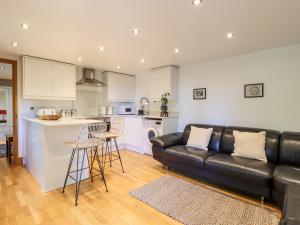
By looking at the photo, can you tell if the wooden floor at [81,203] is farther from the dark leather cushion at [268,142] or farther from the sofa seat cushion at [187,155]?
the dark leather cushion at [268,142]

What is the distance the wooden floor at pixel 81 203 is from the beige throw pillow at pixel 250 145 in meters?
0.66

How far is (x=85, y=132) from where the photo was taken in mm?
2814

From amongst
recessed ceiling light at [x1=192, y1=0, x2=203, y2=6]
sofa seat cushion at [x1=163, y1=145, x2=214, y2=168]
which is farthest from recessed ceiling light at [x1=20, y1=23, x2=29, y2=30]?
sofa seat cushion at [x1=163, y1=145, x2=214, y2=168]

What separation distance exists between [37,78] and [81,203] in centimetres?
284

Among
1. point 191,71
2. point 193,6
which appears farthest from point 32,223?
point 191,71

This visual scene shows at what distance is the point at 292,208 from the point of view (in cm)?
128

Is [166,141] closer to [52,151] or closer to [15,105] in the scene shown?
[52,151]

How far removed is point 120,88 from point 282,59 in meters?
4.01

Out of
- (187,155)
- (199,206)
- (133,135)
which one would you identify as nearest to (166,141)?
(187,155)

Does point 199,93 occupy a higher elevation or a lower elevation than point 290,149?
higher

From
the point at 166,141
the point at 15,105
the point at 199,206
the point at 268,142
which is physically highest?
the point at 15,105

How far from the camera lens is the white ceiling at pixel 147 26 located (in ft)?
6.15

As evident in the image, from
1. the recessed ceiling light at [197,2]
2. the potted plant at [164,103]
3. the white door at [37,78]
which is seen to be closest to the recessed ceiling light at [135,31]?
the recessed ceiling light at [197,2]

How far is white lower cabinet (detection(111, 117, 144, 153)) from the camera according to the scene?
471 cm
